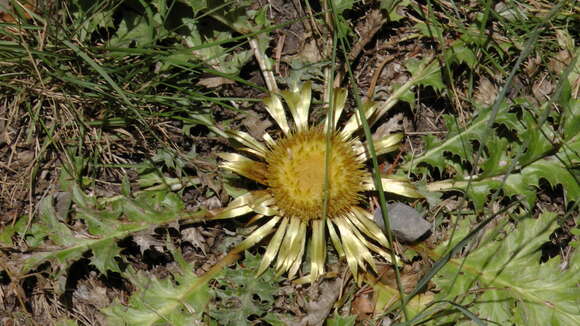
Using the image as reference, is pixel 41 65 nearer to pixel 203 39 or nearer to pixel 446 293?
pixel 203 39

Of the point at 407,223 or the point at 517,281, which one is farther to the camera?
the point at 407,223

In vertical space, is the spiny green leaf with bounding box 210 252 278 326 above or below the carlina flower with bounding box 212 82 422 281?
below

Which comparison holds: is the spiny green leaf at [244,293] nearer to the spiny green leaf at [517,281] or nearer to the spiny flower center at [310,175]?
the spiny flower center at [310,175]

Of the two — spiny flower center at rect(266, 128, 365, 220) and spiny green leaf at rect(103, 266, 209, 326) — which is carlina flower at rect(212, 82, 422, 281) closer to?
spiny flower center at rect(266, 128, 365, 220)

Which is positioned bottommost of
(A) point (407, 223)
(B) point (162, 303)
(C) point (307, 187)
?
(B) point (162, 303)

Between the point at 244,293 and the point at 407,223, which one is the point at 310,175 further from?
the point at 244,293

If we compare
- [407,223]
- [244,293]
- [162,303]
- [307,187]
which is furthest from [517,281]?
[162,303]

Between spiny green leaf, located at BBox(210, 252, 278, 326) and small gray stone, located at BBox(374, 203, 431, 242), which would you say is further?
small gray stone, located at BBox(374, 203, 431, 242)

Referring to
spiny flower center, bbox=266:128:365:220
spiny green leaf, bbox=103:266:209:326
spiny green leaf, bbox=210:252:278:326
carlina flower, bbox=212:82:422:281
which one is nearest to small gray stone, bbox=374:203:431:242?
carlina flower, bbox=212:82:422:281

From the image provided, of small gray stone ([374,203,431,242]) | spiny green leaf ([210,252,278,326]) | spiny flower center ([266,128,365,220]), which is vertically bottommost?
spiny green leaf ([210,252,278,326])
